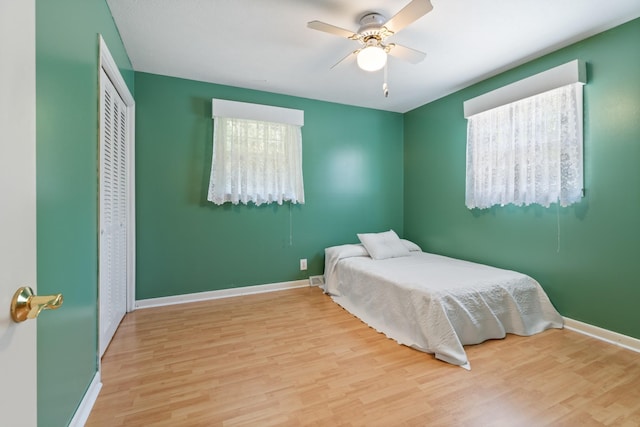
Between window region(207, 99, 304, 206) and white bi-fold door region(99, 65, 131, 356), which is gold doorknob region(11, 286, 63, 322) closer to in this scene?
white bi-fold door region(99, 65, 131, 356)

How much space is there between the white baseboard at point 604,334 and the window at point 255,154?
2.90 meters

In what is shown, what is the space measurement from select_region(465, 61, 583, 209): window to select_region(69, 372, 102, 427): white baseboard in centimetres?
357

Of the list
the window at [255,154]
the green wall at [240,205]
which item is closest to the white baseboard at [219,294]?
the green wall at [240,205]

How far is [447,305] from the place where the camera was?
213cm

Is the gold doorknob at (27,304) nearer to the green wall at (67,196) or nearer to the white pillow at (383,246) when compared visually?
the green wall at (67,196)

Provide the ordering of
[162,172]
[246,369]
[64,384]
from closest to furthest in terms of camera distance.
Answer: [64,384] < [246,369] < [162,172]

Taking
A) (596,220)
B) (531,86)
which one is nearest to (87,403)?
(596,220)

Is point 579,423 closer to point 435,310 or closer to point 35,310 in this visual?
point 435,310

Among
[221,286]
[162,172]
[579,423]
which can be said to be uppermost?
[162,172]

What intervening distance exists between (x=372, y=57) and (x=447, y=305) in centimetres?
189

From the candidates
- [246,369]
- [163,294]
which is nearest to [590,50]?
[246,369]

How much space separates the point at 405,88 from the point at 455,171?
119 centimetres

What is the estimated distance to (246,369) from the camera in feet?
6.21

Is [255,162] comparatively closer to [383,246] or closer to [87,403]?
[383,246]
